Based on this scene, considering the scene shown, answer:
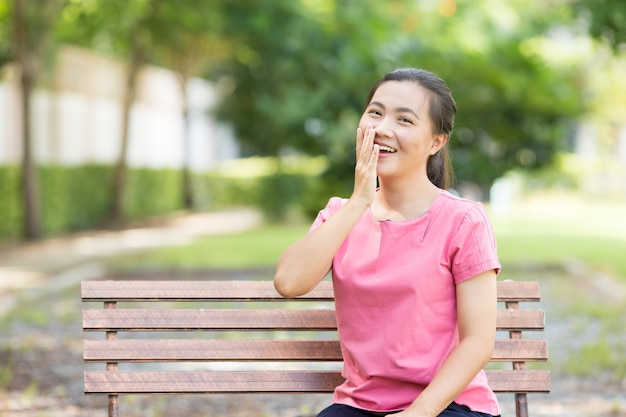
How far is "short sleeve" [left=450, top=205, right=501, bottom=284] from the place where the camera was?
3.29 m

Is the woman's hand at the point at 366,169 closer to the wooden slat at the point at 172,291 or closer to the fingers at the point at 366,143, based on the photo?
the fingers at the point at 366,143

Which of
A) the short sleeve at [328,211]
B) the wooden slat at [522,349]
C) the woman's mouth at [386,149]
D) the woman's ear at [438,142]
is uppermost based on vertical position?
the woman's ear at [438,142]

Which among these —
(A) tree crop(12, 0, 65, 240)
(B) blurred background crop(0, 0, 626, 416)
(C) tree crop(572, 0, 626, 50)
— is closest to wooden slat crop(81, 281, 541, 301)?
(B) blurred background crop(0, 0, 626, 416)

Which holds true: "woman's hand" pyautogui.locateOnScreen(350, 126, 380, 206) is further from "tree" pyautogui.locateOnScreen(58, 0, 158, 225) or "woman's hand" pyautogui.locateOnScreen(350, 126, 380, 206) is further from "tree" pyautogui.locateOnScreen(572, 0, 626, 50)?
"tree" pyautogui.locateOnScreen(58, 0, 158, 225)

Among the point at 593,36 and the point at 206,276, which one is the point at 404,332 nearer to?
the point at 593,36

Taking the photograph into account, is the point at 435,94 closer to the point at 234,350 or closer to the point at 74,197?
the point at 234,350

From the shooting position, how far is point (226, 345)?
12.8 feet

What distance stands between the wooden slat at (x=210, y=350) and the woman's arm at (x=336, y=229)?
0.56m

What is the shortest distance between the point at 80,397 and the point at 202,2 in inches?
536

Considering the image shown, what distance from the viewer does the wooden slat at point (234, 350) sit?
3.87 m

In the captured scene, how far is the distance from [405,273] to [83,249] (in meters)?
16.1

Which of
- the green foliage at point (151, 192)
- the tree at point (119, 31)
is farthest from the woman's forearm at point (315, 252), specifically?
the green foliage at point (151, 192)

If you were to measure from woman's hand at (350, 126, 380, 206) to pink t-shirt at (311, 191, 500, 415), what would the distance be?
13 centimetres

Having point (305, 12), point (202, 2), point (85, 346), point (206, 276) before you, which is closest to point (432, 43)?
point (305, 12)
